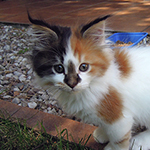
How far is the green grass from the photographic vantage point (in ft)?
5.16

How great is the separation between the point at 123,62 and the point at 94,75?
317mm

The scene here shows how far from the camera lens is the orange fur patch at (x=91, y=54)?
1.21 meters

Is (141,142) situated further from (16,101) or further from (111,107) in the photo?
(16,101)

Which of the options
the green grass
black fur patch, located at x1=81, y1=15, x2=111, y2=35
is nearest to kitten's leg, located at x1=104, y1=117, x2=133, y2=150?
the green grass

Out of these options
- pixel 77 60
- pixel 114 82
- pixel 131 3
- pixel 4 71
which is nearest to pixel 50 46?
pixel 77 60

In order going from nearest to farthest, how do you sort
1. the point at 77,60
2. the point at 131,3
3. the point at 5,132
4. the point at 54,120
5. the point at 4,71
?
the point at 77,60 < the point at 5,132 < the point at 54,120 < the point at 4,71 < the point at 131,3

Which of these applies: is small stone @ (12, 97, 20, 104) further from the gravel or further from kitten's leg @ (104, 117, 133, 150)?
kitten's leg @ (104, 117, 133, 150)

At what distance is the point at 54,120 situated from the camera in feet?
6.08

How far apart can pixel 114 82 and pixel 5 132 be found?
43.7 inches

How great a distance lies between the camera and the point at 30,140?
162cm

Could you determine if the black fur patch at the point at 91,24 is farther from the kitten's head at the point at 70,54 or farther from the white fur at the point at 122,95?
the white fur at the point at 122,95

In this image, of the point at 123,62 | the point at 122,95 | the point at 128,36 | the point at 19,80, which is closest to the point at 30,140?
the point at 122,95

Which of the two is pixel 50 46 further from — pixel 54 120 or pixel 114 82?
pixel 54 120

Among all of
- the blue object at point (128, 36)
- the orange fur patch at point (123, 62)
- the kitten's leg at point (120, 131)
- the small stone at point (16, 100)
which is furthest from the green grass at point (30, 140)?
the blue object at point (128, 36)
